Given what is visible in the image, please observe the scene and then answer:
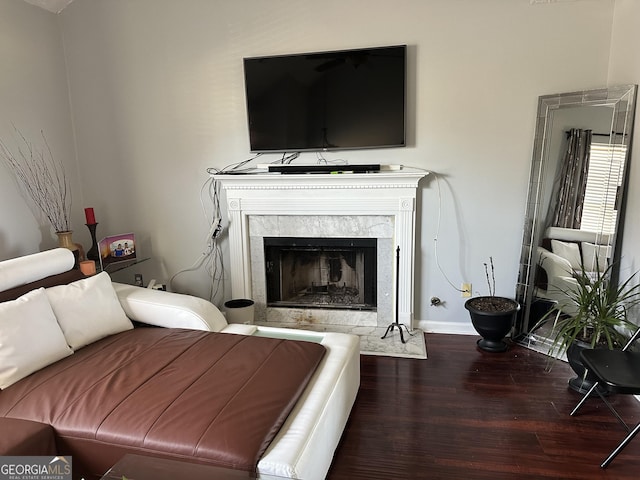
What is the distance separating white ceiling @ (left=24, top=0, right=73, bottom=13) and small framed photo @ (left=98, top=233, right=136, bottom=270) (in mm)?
1857

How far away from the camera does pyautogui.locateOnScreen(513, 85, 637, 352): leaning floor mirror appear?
9.14 ft

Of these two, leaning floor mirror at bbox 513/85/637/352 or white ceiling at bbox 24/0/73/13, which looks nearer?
leaning floor mirror at bbox 513/85/637/352

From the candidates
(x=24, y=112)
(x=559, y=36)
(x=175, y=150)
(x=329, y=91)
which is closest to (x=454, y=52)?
(x=559, y=36)

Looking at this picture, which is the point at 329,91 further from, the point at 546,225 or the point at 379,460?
the point at 379,460

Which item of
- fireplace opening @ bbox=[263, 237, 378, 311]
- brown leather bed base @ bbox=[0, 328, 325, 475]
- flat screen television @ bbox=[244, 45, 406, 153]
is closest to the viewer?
brown leather bed base @ bbox=[0, 328, 325, 475]

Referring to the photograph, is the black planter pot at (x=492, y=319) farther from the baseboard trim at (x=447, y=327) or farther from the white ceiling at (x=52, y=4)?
the white ceiling at (x=52, y=4)

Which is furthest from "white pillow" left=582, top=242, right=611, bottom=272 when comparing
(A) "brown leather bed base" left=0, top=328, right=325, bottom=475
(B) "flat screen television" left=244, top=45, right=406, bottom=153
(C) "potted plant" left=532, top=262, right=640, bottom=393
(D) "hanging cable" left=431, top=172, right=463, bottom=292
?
(A) "brown leather bed base" left=0, top=328, right=325, bottom=475

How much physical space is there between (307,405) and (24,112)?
3047mm

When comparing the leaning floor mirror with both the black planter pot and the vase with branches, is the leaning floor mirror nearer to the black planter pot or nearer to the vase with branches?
the black planter pot

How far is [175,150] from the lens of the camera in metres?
3.69

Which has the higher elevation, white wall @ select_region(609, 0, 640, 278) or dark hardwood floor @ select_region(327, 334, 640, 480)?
white wall @ select_region(609, 0, 640, 278)

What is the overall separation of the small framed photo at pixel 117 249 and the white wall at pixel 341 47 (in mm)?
304

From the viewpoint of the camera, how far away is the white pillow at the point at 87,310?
2273mm

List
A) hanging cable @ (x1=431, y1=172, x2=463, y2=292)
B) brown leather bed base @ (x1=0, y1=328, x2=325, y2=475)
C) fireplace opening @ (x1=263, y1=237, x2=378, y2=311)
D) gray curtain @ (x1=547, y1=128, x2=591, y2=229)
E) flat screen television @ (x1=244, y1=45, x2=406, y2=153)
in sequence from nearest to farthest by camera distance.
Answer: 1. brown leather bed base @ (x1=0, y1=328, x2=325, y2=475)
2. gray curtain @ (x1=547, y1=128, x2=591, y2=229)
3. flat screen television @ (x1=244, y1=45, x2=406, y2=153)
4. hanging cable @ (x1=431, y1=172, x2=463, y2=292)
5. fireplace opening @ (x1=263, y1=237, x2=378, y2=311)
